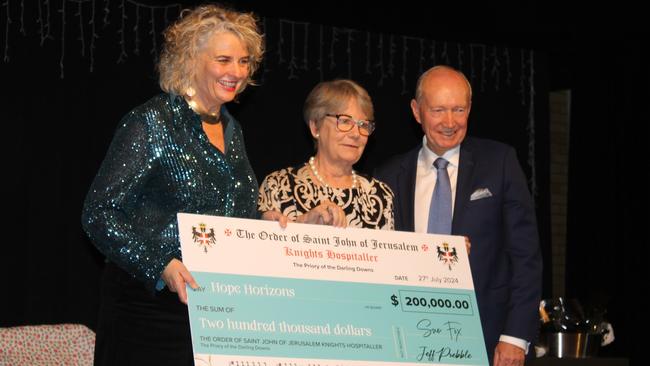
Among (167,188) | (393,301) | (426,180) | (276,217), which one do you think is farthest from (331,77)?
(167,188)

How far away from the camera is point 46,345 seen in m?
4.24

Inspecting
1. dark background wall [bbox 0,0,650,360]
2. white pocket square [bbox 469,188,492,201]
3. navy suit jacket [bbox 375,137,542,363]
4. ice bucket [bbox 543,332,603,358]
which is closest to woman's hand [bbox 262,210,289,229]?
navy suit jacket [bbox 375,137,542,363]

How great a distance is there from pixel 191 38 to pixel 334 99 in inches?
33.9

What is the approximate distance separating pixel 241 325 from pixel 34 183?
3.01 metres

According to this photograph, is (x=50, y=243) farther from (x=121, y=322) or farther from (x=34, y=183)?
(x=121, y=322)

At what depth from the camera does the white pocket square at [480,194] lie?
3703 mm

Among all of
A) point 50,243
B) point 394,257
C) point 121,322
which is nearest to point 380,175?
point 394,257

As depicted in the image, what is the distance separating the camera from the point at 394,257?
3129 millimetres

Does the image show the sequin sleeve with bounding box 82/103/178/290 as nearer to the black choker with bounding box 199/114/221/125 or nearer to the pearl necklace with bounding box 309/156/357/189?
the black choker with bounding box 199/114/221/125

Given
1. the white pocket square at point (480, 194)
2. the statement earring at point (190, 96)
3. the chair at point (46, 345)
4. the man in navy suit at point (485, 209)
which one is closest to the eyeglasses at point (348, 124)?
the man in navy suit at point (485, 209)

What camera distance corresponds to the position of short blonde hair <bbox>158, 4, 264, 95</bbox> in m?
2.90

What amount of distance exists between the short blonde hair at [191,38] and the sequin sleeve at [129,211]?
9.1 inches
